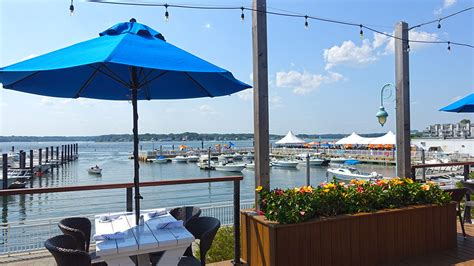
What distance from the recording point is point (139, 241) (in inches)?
81.2

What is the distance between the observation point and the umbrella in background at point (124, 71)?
6.24 ft

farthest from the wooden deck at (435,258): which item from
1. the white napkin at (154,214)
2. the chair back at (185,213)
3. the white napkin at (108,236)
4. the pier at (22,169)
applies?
the pier at (22,169)

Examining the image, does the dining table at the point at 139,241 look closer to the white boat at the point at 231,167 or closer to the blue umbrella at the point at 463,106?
the blue umbrella at the point at 463,106

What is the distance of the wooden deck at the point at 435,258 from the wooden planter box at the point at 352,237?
0.07m

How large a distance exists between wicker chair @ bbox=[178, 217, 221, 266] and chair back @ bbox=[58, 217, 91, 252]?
29.9 inches

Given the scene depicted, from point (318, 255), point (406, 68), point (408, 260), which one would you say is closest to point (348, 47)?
point (406, 68)

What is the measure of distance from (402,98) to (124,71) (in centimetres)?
361

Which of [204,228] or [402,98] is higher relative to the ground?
[402,98]

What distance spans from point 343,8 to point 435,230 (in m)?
3.26

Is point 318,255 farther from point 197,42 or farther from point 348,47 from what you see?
point 348,47

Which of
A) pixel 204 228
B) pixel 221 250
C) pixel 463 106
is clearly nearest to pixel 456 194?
pixel 463 106

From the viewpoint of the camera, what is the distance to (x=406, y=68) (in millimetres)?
4473

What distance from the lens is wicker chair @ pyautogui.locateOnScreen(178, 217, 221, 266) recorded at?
8.00 ft

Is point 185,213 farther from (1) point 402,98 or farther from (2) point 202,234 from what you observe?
(1) point 402,98
